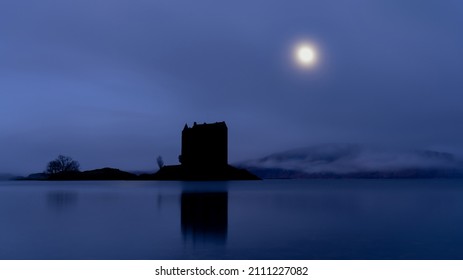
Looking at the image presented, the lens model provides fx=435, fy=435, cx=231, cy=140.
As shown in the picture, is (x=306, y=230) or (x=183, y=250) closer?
(x=183, y=250)

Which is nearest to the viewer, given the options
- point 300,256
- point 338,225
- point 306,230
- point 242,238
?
point 300,256

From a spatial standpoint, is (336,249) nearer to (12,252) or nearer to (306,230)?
(306,230)

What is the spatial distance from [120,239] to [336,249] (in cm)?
1456

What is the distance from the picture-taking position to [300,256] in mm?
23750

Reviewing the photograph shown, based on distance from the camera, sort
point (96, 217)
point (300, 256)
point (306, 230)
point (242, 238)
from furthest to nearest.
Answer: point (96, 217), point (306, 230), point (242, 238), point (300, 256)

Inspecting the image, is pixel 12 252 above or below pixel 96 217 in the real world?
below

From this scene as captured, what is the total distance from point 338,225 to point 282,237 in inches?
412

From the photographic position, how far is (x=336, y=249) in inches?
1037

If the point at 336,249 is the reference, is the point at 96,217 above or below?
above

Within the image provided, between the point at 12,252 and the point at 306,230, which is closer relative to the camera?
the point at 12,252
